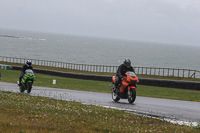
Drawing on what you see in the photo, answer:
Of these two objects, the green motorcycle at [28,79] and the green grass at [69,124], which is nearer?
the green grass at [69,124]

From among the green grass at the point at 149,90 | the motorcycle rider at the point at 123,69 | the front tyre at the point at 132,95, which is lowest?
the green grass at the point at 149,90

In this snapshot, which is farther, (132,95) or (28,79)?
(28,79)

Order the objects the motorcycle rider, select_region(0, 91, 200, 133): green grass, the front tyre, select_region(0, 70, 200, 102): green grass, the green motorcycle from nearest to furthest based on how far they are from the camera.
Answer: select_region(0, 91, 200, 133): green grass
the front tyre
the motorcycle rider
the green motorcycle
select_region(0, 70, 200, 102): green grass

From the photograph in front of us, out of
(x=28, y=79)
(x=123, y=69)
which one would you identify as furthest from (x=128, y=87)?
(x=28, y=79)

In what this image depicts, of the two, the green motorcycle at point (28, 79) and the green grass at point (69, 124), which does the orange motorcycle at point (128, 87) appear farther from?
the green motorcycle at point (28, 79)

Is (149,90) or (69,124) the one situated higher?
(69,124)

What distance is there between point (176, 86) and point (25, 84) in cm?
1376

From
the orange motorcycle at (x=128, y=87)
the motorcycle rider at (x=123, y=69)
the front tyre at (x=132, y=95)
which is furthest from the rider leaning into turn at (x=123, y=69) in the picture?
the front tyre at (x=132, y=95)

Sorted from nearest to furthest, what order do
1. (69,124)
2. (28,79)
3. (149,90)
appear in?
(69,124) → (28,79) → (149,90)

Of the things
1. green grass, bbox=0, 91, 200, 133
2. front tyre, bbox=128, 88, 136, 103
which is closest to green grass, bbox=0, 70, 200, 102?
front tyre, bbox=128, 88, 136, 103


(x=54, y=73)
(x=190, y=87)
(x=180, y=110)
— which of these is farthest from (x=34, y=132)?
(x=54, y=73)

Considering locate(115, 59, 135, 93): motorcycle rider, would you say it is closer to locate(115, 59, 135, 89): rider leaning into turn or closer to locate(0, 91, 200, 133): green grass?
locate(115, 59, 135, 89): rider leaning into turn

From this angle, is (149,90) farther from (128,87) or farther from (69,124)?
(69,124)

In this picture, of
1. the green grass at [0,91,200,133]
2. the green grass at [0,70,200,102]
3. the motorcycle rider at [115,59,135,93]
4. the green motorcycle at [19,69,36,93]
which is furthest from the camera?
the green grass at [0,70,200,102]
